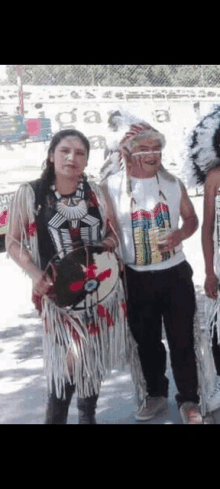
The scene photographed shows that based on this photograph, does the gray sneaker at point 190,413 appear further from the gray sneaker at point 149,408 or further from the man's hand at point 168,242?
the man's hand at point 168,242

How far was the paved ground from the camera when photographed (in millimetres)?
3301

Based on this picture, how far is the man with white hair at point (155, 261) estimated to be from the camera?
10.5 feet

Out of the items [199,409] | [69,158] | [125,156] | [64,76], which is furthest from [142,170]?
[199,409]

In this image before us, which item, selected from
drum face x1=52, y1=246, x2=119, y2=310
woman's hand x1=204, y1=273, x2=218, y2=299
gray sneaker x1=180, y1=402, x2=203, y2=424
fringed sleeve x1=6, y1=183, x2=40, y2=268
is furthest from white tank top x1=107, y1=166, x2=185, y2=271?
gray sneaker x1=180, y1=402, x2=203, y2=424

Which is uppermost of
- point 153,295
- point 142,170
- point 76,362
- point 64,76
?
point 64,76

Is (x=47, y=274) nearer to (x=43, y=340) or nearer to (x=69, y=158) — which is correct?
(x=43, y=340)

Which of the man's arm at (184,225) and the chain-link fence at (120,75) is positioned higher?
the chain-link fence at (120,75)

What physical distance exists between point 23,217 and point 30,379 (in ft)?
2.57

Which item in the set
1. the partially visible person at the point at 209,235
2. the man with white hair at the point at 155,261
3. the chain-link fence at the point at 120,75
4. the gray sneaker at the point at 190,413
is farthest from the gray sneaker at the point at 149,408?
the chain-link fence at the point at 120,75

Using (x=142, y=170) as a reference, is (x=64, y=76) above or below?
above

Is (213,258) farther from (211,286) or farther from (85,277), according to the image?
(85,277)

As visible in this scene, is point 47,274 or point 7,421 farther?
point 7,421

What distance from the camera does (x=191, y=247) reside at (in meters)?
3.30
